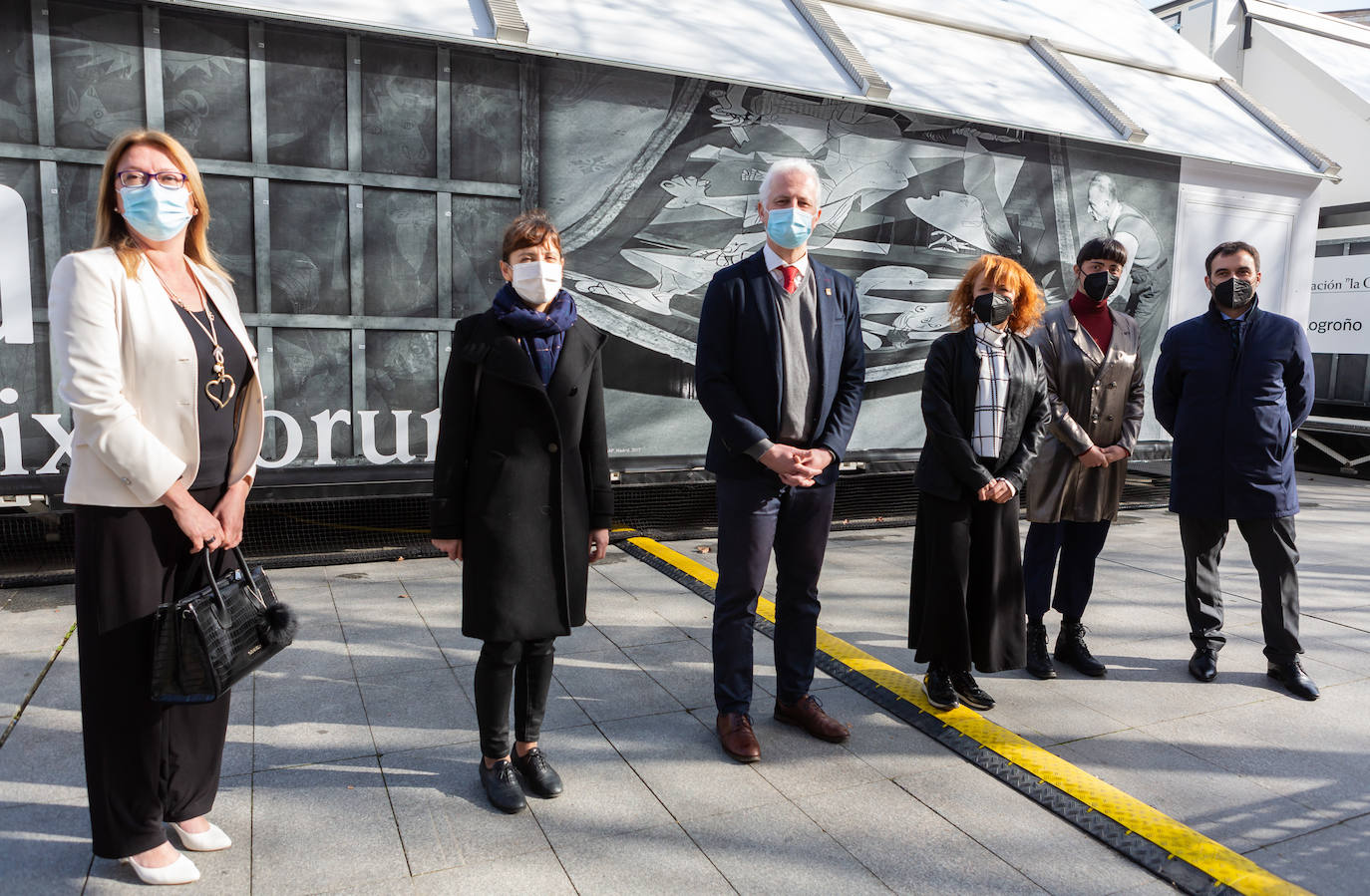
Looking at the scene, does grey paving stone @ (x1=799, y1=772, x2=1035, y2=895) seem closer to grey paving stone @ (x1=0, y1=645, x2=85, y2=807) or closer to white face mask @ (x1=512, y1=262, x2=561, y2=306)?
white face mask @ (x1=512, y1=262, x2=561, y2=306)

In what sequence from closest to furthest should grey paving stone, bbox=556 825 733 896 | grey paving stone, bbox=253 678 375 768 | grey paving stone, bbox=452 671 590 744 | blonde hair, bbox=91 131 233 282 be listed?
blonde hair, bbox=91 131 233 282
grey paving stone, bbox=556 825 733 896
grey paving stone, bbox=253 678 375 768
grey paving stone, bbox=452 671 590 744

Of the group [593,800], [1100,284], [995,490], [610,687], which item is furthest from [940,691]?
[1100,284]

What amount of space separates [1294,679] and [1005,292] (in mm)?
2049

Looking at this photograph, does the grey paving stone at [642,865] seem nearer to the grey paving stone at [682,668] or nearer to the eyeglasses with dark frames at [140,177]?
the grey paving stone at [682,668]

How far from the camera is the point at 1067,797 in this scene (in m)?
2.87

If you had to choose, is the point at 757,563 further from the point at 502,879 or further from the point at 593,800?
the point at 502,879

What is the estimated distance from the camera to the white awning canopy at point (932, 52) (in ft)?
16.9

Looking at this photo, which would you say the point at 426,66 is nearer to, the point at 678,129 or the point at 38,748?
the point at 678,129

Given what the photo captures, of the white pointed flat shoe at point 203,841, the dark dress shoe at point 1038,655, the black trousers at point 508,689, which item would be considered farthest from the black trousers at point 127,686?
the dark dress shoe at point 1038,655

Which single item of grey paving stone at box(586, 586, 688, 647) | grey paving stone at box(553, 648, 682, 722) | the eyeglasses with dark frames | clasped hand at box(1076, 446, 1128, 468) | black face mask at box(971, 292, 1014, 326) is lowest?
grey paving stone at box(586, 586, 688, 647)

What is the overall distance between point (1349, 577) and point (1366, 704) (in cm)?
251

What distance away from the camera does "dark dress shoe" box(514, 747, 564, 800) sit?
Answer: 283 cm

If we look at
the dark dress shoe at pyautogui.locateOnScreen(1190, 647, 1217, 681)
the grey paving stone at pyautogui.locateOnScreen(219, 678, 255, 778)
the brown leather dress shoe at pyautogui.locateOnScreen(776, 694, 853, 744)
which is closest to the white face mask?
the grey paving stone at pyautogui.locateOnScreen(219, 678, 255, 778)

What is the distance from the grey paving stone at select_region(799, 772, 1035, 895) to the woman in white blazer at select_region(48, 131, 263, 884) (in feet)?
5.85
